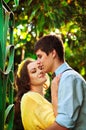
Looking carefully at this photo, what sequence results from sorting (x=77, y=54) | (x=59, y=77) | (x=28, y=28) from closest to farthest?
(x=59, y=77) → (x=28, y=28) → (x=77, y=54)

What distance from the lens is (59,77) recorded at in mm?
2387

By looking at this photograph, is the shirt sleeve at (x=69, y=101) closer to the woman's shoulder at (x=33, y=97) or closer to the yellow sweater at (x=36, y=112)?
the yellow sweater at (x=36, y=112)

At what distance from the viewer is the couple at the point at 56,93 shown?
2227 mm

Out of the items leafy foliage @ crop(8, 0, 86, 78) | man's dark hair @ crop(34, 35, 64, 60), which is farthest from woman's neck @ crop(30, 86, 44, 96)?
leafy foliage @ crop(8, 0, 86, 78)

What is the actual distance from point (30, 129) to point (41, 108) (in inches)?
6.8

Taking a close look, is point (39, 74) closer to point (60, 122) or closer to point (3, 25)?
point (60, 122)

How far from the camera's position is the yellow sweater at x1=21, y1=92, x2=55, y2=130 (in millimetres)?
2766

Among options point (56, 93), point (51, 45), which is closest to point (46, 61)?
point (51, 45)

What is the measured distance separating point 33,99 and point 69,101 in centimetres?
74

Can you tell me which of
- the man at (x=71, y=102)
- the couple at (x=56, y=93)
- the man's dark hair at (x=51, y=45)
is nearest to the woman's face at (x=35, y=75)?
the couple at (x=56, y=93)

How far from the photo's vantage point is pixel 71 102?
2221 mm

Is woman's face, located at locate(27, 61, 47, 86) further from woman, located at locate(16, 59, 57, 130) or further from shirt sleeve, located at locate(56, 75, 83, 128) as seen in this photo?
shirt sleeve, located at locate(56, 75, 83, 128)

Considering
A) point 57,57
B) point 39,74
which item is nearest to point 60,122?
point 57,57

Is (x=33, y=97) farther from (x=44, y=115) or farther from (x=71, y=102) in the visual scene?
(x=71, y=102)
